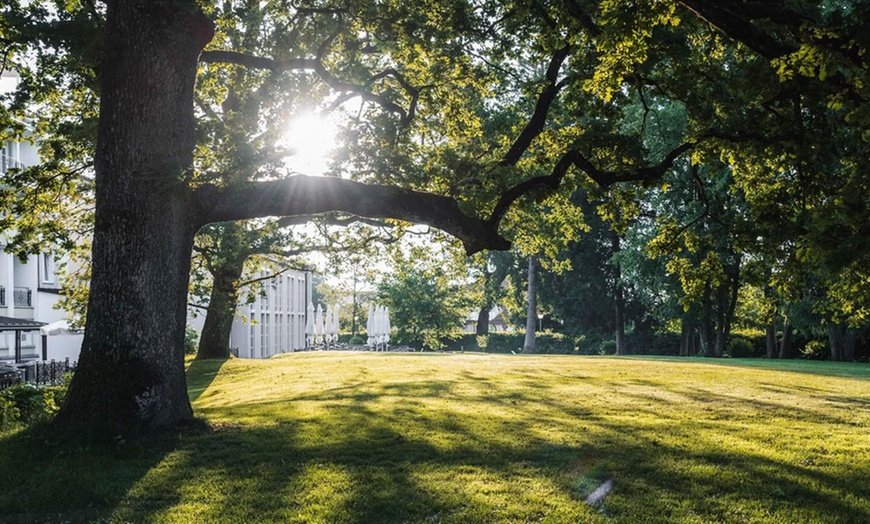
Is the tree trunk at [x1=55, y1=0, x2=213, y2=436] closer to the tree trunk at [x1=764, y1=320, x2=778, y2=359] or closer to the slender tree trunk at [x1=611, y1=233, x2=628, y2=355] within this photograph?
the tree trunk at [x1=764, y1=320, x2=778, y2=359]

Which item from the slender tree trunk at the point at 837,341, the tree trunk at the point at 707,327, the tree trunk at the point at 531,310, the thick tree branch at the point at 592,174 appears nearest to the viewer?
the thick tree branch at the point at 592,174

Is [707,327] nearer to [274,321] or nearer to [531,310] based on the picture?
[531,310]

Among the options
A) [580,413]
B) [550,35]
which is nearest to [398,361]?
[580,413]

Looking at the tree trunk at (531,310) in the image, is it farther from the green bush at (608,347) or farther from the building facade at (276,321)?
the building facade at (276,321)

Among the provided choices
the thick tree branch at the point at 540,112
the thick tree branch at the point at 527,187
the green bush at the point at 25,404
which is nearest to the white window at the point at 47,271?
the green bush at the point at 25,404

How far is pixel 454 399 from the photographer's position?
13.5 metres

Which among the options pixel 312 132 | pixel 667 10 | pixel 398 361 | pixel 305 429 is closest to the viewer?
pixel 667 10

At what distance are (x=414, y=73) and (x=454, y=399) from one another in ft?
24.2

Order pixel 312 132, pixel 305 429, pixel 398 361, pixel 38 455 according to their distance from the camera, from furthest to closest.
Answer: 1. pixel 398 361
2. pixel 312 132
3. pixel 305 429
4. pixel 38 455

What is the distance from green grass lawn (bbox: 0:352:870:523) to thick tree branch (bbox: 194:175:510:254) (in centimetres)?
299

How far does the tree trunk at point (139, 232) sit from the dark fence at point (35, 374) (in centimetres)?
1001

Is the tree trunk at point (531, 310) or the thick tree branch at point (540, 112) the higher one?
the thick tree branch at point (540, 112)

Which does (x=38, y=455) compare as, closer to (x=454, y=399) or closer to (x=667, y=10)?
(x=454, y=399)

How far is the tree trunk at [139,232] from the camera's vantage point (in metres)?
9.25
